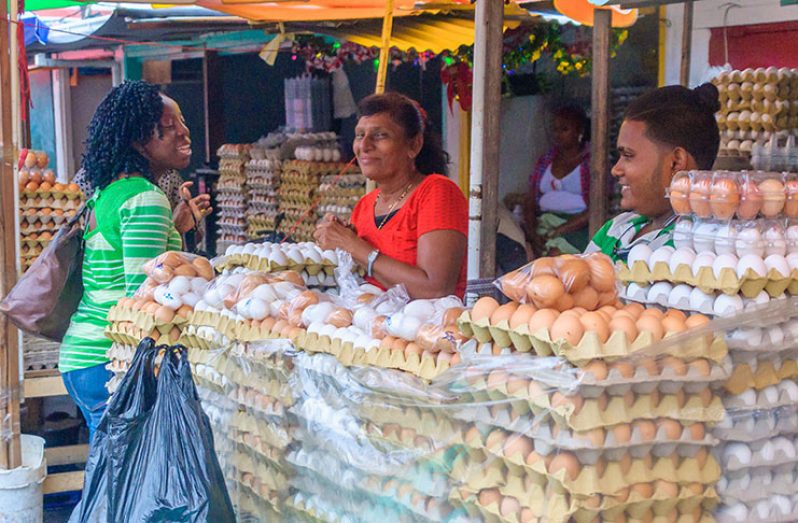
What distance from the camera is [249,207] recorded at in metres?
10.4

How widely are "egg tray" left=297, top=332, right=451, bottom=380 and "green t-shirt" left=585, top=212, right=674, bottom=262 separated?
0.86 meters

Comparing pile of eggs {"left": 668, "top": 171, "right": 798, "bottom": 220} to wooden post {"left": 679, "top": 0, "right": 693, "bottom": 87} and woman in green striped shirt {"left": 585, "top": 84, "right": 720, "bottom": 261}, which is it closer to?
woman in green striped shirt {"left": 585, "top": 84, "right": 720, "bottom": 261}

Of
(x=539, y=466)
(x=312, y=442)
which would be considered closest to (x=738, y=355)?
(x=539, y=466)

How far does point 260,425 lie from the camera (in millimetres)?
3285

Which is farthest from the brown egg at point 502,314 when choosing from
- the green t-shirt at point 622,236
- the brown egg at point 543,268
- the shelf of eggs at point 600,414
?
the green t-shirt at point 622,236

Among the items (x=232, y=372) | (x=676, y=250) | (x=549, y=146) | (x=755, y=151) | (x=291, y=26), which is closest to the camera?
(x=676, y=250)

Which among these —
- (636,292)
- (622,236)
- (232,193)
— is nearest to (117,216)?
(622,236)

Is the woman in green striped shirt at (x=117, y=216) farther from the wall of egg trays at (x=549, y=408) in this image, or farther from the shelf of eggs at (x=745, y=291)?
the shelf of eggs at (x=745, y=291)

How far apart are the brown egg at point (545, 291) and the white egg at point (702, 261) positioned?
0.31 metres

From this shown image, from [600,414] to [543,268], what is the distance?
1.49 ft

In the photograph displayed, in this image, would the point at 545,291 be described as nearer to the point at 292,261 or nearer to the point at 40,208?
the point at 292,261

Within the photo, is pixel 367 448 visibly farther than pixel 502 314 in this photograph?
Yes

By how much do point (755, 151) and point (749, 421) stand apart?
12.7 ft

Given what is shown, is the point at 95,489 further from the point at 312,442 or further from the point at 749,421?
the point at 749,421
